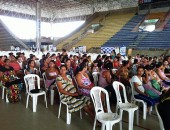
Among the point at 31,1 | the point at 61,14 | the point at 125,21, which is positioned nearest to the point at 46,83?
the point at 125,21

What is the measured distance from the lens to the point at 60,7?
91.7ft

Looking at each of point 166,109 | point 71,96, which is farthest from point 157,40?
point 166,109

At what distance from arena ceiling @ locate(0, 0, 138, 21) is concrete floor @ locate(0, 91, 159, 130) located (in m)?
19.8

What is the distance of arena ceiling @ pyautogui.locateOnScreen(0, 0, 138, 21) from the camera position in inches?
973

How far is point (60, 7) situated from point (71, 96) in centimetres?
2534

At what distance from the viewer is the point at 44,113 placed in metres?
4.56

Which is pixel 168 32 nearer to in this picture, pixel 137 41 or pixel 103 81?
pixel 137 41

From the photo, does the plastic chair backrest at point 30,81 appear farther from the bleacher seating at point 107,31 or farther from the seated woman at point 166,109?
the bleacher seating at point 107,31

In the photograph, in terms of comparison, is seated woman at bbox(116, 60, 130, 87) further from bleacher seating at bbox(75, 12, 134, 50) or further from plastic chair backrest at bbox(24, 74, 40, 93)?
bleacher seating at bbox(75, 12, 134, 50)

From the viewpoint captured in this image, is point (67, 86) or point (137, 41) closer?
point (67, 86)

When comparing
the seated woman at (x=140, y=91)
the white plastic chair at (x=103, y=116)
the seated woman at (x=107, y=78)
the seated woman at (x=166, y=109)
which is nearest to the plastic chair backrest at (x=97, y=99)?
the white plastic chair at (x=103, y=116)

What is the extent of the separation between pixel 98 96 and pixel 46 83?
2.23 metres

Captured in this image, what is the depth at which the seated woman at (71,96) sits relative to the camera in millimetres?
3915

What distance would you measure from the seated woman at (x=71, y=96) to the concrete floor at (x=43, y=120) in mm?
299
